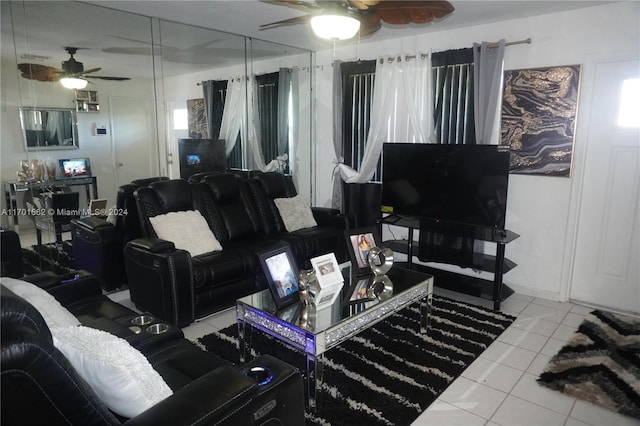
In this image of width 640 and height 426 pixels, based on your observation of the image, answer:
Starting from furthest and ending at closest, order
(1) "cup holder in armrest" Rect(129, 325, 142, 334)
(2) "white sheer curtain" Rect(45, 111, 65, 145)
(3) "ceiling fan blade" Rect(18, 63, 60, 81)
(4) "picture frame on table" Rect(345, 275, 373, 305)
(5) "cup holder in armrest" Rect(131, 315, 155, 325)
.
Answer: (2) "white sheer curtain" Rect(45, 111, 65, 145) < (3) "ceiling fan blade" Rect(18, 63, 60, 81) < (4) "picture frame on table" Rect(345, 275, 373, 305) < (5) "cup holder in armrest" Rect(131, 315, 155, 325) < (1) "cup holder in armrest" Rect(129, 325, 142, 334)

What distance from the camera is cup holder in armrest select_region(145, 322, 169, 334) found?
2082 mm

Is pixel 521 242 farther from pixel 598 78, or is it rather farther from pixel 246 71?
pixel 246 71

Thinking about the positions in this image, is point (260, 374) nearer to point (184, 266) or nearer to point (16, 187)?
point (184, 266)

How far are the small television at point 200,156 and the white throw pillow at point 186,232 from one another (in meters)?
1.00

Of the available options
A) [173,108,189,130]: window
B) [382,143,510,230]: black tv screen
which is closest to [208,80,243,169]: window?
[173,108,189,130]: window

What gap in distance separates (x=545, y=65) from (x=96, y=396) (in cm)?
404

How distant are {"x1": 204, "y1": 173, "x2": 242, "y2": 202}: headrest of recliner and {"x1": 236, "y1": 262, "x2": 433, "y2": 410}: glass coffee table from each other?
1.62m

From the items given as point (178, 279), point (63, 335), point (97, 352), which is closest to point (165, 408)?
point (97, 352)

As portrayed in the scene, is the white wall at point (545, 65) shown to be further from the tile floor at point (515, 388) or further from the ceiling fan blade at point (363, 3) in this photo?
the ceiling fan blade at point (363, 3)

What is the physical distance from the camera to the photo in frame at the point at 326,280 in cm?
260

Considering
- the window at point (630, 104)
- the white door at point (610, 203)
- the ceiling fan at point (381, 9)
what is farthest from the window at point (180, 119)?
the window at point (630, 104)

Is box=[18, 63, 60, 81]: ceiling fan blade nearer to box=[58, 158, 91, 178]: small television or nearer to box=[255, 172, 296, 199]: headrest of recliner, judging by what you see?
box=[58, 158, 91, 178]: small television

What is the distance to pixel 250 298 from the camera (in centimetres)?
265

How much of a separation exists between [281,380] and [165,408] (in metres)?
0.44
